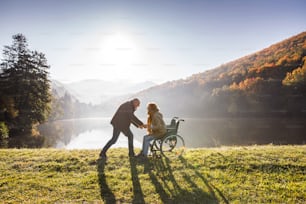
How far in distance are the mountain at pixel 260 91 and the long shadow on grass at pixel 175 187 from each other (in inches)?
2768

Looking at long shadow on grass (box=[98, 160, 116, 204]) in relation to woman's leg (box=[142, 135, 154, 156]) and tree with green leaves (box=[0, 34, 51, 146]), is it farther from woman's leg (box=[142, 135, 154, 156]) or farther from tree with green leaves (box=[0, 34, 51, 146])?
tree with green leaves (box=[0, 34, 51, 146])

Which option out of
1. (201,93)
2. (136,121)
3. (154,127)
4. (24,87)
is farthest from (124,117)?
(201,93)

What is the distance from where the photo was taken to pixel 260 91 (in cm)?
8794

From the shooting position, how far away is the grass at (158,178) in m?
6.24

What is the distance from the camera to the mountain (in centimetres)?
7494

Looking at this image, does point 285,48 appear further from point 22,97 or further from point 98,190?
point 98,190

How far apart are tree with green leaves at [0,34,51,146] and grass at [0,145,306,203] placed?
31396mm

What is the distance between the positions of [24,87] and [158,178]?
38.1m

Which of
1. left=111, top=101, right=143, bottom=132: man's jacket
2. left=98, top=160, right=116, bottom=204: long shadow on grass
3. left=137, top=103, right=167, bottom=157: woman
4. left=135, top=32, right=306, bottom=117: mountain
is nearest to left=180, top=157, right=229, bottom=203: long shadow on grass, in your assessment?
left=137, top=103, right=167, bottom=157: woman

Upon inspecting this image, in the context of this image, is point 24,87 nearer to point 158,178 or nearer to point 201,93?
point 158,178

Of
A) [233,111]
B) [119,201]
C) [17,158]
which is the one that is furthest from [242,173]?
[233,111]

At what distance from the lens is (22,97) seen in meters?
38.4

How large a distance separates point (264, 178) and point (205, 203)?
118 inches

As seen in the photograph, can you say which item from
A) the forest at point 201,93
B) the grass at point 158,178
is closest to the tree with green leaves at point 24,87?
the forest at point 201,93
